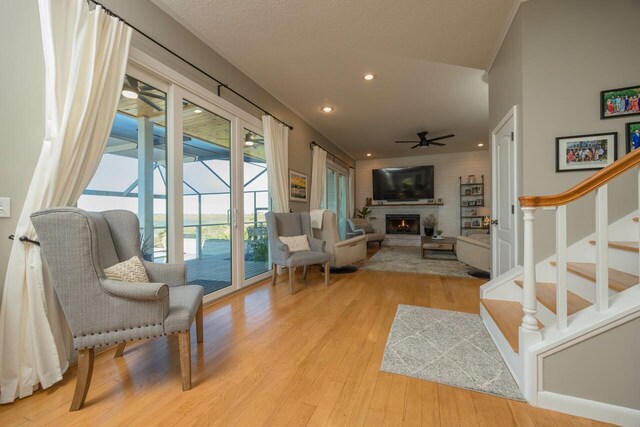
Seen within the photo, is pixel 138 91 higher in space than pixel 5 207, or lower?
higher

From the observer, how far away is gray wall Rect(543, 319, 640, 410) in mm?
1216

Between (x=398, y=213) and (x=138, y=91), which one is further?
(x=398, y=213)

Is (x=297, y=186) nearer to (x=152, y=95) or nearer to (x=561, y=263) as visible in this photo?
(x=152, y=95)

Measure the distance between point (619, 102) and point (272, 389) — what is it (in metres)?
3.21

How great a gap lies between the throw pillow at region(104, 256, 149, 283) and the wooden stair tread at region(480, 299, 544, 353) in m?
2.39

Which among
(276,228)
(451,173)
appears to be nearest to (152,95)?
(276,228)

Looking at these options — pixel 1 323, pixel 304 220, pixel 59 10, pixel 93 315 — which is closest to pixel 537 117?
pixel 304 220

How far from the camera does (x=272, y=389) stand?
4.83 feet

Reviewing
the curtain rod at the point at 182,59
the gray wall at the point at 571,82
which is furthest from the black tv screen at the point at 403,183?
the gray wall at the point at 571,82

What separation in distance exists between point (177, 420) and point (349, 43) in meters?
3.35

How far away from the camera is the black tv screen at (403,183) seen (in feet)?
25.3

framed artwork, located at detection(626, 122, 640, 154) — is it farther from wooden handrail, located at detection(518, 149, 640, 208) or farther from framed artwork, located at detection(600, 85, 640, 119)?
wooden handrail, located at detection(518, 149, 640, 208)

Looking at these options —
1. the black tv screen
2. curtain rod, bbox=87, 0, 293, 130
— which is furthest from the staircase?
the black tv screen

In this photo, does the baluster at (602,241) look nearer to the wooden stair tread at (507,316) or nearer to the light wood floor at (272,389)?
the wooden stair tread at (507,316)
